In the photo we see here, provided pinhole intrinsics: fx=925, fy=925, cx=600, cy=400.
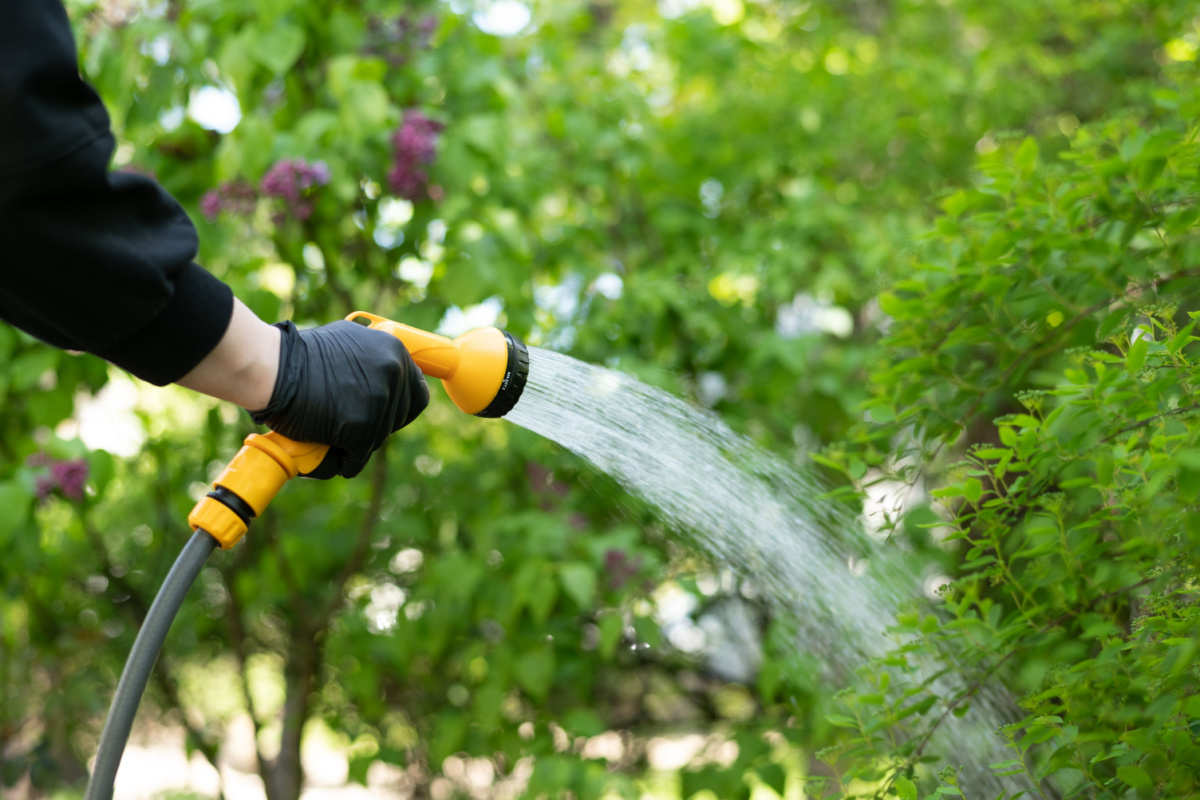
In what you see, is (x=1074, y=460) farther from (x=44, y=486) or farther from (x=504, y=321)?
(x=44, y=486)

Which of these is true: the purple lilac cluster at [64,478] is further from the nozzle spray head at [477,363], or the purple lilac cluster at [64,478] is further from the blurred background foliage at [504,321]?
the nozzle spray head at [477,363]

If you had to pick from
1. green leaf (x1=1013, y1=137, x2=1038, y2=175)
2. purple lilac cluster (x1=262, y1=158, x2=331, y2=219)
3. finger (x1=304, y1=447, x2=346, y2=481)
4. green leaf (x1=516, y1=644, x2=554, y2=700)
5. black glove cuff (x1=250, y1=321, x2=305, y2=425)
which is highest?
green leaf (x1=1013, y1=137, x2=1038, y2=175)

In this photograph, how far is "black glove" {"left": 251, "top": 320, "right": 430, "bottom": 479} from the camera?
112cm

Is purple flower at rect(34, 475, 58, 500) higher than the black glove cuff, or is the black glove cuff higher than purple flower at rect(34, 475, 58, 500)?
the black glove cuff

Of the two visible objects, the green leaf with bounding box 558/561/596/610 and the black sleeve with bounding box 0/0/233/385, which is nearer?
the black sleeve with bounding box 0/0/233/385

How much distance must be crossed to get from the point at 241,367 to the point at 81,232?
0.75 ft

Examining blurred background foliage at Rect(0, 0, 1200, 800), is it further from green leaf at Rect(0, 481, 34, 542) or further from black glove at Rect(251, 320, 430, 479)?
black glove at Rect(251, 320, 430, 479)

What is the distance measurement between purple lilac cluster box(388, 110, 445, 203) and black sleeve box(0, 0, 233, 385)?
1.15 m

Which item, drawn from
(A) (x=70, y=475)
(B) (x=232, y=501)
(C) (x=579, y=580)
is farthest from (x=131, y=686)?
(A) (x=70, y=475)

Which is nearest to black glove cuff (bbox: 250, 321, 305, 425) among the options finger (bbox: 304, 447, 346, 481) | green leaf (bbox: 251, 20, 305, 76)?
finger (bbox: 304, 447, 346, 481)

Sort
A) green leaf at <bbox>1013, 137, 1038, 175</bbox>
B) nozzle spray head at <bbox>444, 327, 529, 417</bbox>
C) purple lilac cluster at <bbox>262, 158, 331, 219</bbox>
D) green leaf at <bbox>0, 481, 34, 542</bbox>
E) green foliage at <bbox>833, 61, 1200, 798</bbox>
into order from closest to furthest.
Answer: green foliage at <bbox>833, 61, 1200, 798</bbox> < nozzle spray head at <bbox>444, 327, 529, 417</bbox> < green leaf at <bbox>1013, 137, 1038, 175</bbox> < green leaf at <bbox>0, 481, 34, 542</bbox> < purple lilac cluster at <bbox>262, 158, 331, 219</bbox>

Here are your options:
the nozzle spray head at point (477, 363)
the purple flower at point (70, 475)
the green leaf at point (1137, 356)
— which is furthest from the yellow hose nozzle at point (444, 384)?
the purple flower at point (70, 475)

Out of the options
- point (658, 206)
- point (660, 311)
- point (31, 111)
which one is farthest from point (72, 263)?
point (658, 206)

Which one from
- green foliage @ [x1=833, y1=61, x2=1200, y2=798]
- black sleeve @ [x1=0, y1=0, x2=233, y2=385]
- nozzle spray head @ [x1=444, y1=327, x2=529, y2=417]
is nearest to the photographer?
black sleeve @ [x1=0, y1=0, x2=233, y2=385]
